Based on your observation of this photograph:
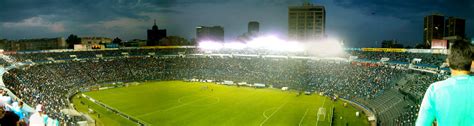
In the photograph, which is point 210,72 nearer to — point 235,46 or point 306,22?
point 235,46

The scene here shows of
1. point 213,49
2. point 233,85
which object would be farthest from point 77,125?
point 213,49

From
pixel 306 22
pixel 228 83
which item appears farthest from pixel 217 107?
pixel 306 22

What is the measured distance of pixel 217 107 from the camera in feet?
133

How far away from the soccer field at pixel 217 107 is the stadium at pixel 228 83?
0.11 meters

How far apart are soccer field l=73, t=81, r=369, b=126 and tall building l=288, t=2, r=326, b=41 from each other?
107 m

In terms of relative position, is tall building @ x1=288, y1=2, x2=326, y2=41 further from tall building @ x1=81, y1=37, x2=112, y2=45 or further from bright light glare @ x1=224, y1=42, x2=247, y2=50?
tall building @ x1=81, y1=37, x2=112, y2=45

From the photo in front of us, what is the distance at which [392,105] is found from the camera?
3572 cm

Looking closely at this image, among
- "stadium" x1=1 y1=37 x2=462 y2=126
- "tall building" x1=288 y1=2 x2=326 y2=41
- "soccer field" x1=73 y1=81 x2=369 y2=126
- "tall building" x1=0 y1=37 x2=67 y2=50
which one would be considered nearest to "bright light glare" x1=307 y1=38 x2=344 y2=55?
"stadium" x1=1 y1=37 x2=462 y2=126

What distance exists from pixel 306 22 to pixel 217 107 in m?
122

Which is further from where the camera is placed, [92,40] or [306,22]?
[306,22]

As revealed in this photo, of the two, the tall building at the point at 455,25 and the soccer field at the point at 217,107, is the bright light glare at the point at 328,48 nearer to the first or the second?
the soccer field at the point at 217,107

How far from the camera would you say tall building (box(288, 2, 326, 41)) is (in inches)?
6093

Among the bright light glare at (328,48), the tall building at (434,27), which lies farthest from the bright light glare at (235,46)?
the tall building at (434,27)

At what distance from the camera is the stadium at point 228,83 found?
34.3 m
